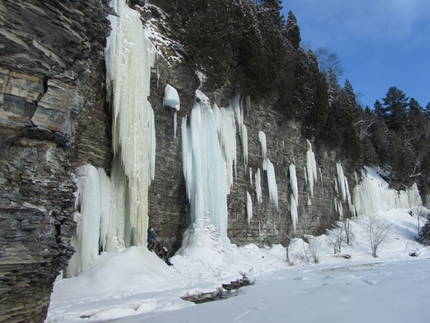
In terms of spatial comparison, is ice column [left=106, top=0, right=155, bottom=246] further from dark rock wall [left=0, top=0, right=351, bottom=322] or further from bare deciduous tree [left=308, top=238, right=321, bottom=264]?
bare deciduous tree [left=308, top=238, right=321, bottom=264]

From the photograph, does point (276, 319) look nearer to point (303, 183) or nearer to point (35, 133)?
point (35, 133)

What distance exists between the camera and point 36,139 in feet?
15.9

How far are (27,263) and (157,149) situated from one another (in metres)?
7.95

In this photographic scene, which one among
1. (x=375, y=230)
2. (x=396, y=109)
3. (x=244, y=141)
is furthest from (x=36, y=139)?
(x=396, y=109)

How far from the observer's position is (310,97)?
21.6 m

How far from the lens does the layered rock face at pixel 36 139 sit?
4.41 meters

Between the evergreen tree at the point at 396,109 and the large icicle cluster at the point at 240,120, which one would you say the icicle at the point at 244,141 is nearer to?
the large icicle cluster at the point at 240,120

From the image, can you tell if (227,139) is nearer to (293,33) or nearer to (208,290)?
(208,290)

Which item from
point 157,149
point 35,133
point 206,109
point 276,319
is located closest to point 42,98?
point 35,133

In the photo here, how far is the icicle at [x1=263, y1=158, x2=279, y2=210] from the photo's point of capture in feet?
58.7

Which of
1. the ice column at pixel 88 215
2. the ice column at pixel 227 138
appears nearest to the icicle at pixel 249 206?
the ice column at pixel 227 138

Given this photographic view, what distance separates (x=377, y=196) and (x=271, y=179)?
1516 cm

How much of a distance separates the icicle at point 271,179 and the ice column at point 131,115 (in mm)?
7867

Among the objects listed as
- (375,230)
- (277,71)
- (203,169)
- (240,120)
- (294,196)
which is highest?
(277,71)
